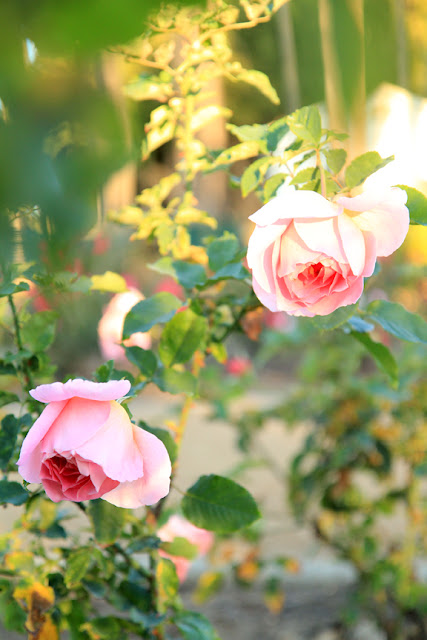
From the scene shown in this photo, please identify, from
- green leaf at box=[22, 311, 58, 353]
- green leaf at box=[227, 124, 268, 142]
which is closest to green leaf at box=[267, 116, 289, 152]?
green leaf at box=[227, 124, 268, 142]

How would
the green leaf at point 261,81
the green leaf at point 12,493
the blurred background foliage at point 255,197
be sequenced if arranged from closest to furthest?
the blurred background foliage at point 255,197 < the green leaf at point 12,493 < the green leaf at point 261,81

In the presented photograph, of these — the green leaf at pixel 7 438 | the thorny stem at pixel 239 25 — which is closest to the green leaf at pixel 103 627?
the green leaf at pixel 7 438

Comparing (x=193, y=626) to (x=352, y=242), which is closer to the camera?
(x=352, y=242)

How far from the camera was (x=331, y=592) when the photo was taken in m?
1.49

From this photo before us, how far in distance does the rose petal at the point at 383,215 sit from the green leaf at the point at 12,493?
289 millimetres

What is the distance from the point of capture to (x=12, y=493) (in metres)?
0.47

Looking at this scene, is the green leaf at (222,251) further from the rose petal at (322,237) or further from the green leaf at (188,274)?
the rose petal at (322,237)

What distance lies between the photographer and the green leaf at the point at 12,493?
1.51ft

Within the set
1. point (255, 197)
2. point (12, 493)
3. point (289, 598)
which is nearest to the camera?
point (12, 493)

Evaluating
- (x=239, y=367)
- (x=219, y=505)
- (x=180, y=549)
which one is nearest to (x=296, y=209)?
(x=219, y=505)

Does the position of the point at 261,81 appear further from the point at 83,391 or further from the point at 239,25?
the point at 83,391

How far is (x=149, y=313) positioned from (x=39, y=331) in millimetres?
87

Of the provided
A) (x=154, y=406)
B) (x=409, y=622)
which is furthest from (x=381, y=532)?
(x=154, y=406)

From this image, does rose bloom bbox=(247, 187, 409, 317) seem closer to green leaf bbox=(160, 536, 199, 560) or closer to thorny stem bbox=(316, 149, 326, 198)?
thorny stem bbox=(316, 149, 326, 198)
